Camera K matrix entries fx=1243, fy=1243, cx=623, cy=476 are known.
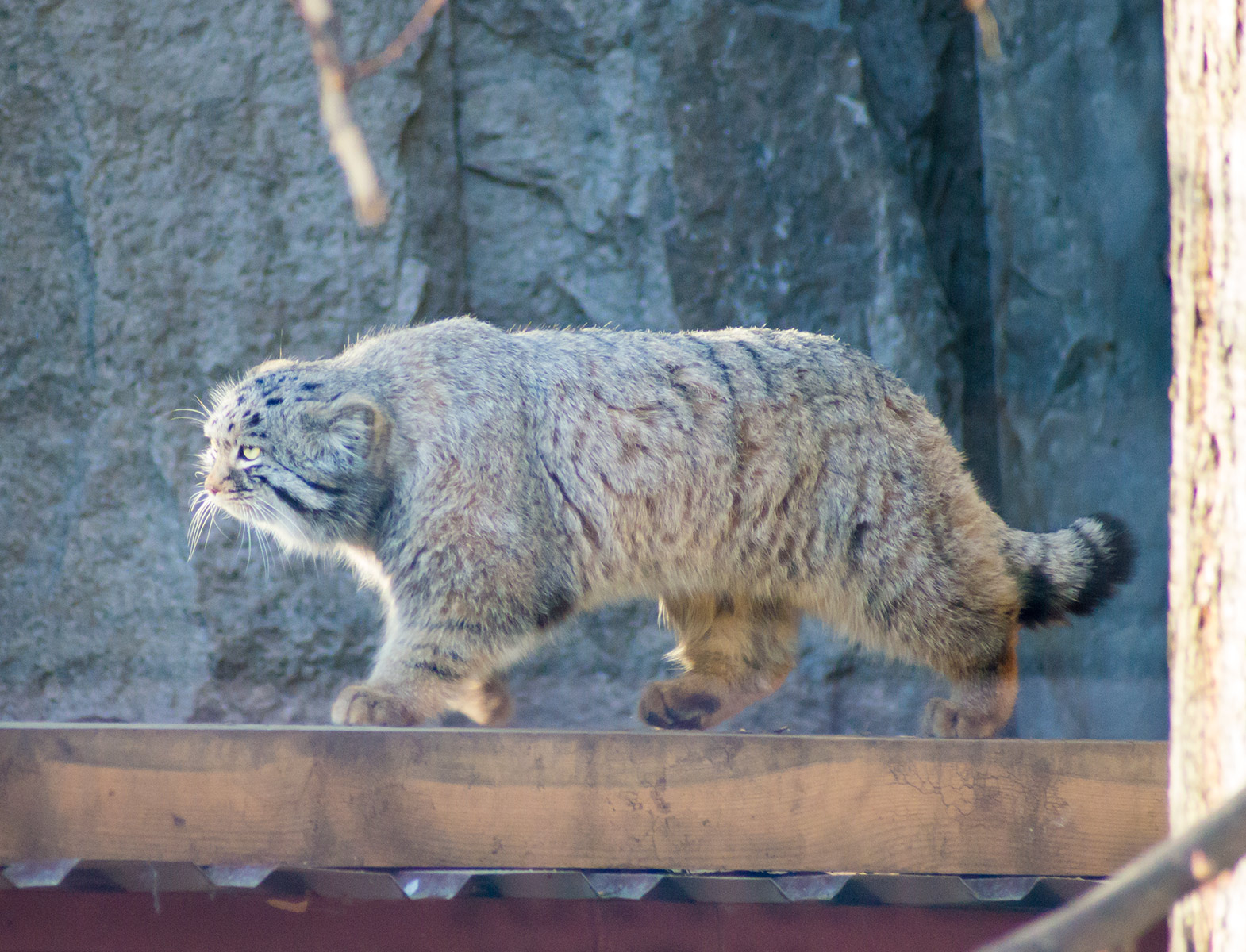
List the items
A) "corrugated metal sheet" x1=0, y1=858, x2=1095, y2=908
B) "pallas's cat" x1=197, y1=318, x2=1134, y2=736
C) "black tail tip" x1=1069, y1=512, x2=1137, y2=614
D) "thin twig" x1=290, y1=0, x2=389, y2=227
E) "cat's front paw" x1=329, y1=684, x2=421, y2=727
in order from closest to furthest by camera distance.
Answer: "thin twig" x1=290, y1=0, x2=389, y2=227 → "corrugated metal sheet" x1=0, y1=858, x2=1095, y2=908 → "cat's front paw" x1=329, y1=684, x2=421, y2=727 → "pallas's cat" x1=197, y1=318, x2=1134, y2=736 → "black tail tip" x1=1069, y1=512, x2=1137, y2=614

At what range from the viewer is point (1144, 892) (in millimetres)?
995

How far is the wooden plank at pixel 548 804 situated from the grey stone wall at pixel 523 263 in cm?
198

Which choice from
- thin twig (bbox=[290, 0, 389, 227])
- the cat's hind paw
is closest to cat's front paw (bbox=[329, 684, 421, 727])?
the cat's hind paw

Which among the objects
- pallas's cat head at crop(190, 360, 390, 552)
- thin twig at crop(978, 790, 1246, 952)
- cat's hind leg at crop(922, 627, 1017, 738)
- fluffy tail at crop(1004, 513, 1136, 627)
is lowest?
cat's hind leg at crop(922, 627, 1017, 738)

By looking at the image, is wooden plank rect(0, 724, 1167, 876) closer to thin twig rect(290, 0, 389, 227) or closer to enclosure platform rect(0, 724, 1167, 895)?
enclosure platform rect(0, 724, 1167, 895)

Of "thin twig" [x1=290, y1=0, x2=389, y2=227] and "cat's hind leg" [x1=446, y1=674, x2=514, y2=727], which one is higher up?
"thin twig" [x1=290, y1=0, x2=389, y2=227]

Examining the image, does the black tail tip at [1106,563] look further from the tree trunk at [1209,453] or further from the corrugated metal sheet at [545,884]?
the tree trunk at [1209,453]

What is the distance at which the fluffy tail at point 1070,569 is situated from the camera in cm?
295

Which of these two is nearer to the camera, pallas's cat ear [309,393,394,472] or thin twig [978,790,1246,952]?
thin twig [978,790,1246,952]

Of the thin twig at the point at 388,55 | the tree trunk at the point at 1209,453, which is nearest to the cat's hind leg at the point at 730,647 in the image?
the tree trunk at the point at 1209,453

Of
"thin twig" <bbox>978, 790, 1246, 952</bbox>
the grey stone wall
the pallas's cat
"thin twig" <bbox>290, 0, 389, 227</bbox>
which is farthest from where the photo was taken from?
the grey stone wall

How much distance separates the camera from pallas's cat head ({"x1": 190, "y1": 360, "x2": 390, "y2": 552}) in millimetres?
2768

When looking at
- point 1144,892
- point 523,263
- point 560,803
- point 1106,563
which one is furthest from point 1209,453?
point 523,263

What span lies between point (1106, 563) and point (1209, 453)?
4.80 ft
